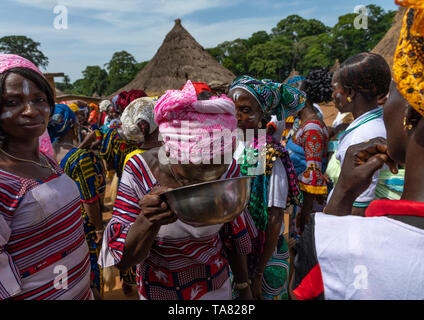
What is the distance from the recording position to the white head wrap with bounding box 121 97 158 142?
292 centimetres

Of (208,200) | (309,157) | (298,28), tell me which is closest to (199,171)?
(208,200)

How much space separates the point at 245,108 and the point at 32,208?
5.18 ft

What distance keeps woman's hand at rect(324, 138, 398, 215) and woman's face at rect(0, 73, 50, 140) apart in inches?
66.8

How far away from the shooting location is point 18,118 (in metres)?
1.48

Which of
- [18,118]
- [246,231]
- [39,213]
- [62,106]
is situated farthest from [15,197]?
[62,106]

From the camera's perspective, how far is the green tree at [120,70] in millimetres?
53906

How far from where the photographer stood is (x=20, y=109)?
1.50 meters

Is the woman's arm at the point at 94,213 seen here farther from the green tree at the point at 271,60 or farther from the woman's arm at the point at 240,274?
the green tree at the point at 271,60

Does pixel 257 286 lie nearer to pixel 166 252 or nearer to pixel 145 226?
pixel 166 252

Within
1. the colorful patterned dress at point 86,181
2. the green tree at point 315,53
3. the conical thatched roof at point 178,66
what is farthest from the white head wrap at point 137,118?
the green tree at point 315,53

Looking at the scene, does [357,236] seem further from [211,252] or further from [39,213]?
[39,213]

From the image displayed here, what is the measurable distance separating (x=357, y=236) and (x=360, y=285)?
143 mm

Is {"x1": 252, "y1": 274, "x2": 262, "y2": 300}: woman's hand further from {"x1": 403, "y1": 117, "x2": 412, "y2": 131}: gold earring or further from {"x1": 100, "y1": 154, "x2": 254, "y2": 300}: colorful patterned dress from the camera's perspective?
{"x1": 403, "y1": 117, "x2": 412, "y2": 131}: gold earring

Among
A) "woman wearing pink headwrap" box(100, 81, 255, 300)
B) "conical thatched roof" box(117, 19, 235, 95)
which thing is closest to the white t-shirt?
"woman wearing pink headwrap" box(100, 81, 255, 300)
